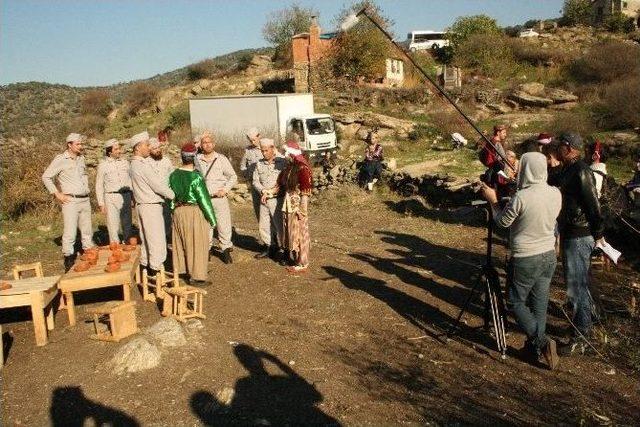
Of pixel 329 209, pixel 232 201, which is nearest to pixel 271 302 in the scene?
pixel 329 209

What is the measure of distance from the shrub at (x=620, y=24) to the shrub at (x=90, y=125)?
121 feet

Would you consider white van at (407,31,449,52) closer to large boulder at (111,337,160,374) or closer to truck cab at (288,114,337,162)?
truck cab at (288,114,337,162)

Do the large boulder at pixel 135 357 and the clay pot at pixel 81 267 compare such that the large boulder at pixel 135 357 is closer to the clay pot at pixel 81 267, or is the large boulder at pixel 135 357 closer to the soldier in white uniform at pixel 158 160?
the clay pot at pixel 81 267

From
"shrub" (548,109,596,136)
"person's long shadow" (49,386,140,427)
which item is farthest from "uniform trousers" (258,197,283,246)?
"shrub" (548,109,596,136)

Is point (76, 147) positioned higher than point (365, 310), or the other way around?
point (76, 147)

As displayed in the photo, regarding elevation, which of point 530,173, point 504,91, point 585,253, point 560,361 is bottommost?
point 560,361

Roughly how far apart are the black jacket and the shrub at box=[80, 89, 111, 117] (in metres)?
44.4

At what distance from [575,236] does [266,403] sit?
10.00ft

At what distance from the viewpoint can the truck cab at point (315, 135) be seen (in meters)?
21.0

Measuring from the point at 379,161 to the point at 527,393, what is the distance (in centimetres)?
1018

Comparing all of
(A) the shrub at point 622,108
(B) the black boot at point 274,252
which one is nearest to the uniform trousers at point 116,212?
(B) the black boot at point 274,252

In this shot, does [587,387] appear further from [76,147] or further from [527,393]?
[76,147]

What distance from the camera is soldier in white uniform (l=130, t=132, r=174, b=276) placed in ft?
21.2

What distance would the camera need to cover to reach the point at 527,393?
411 cm
